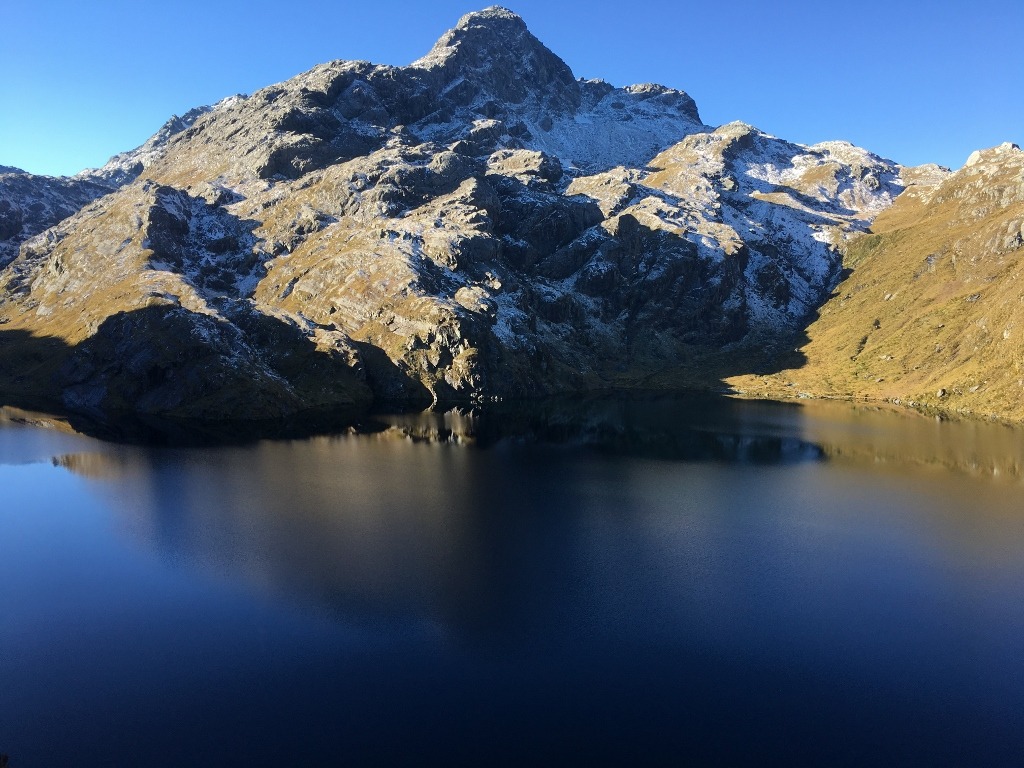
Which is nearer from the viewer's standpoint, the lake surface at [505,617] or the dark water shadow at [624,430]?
the lake surface at [505,617]

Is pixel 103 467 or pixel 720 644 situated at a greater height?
pixel 103 467

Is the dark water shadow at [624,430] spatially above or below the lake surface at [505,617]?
above

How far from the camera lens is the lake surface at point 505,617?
36.9 m

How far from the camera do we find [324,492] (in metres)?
87.6

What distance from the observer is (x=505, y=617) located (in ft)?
166

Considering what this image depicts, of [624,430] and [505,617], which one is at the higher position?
[624,430]

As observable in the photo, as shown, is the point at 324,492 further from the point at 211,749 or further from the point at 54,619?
the point at 211,749

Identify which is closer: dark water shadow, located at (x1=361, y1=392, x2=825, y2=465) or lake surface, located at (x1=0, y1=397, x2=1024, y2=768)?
lake surface, located at (x1=0, y1=397, x2=1024, y2=768)

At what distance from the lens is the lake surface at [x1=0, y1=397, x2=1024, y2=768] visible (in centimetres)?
3694

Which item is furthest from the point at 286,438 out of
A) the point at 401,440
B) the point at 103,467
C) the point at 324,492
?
the point at 324,492

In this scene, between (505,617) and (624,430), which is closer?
(505,617)

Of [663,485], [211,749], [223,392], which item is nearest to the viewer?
[211,749]

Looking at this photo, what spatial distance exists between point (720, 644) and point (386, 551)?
34707 millimetres

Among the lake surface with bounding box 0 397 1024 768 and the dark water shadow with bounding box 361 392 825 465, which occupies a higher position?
the dark water shadow with bounding box 361 392 825 465
